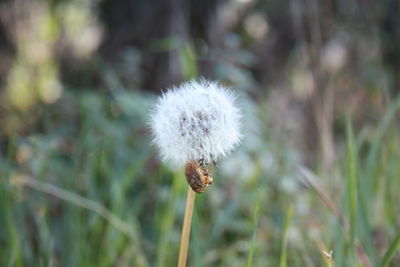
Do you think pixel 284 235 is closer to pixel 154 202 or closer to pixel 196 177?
pixel 196 177

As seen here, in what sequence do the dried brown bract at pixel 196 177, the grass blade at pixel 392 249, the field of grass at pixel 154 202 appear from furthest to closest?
the field of grass at pixel 154 202
the grass blade at pixel 392 249
the dried brown bract at pixel 196 177

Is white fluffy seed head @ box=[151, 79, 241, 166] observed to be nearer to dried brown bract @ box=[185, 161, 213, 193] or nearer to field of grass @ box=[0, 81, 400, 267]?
dried brown bract @ box=[185, 161, 213, 193]

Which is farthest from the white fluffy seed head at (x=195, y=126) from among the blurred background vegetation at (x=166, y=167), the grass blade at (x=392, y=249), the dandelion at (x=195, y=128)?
the grass blade at (x=392, y=249)

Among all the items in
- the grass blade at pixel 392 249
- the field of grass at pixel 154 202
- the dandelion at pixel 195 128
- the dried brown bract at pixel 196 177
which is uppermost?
the field of grass at pixel 154 202

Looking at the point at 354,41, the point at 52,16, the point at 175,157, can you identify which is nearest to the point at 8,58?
the point at 52,16

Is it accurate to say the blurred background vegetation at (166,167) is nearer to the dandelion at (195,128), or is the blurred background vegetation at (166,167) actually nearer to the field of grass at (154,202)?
the field of grass at (154,202)

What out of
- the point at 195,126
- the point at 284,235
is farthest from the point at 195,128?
the point at 284,235

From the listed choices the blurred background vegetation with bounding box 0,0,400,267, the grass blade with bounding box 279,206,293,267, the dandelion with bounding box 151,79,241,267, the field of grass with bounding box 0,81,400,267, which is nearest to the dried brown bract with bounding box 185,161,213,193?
the dandelion with bounding box 151,79,241,267

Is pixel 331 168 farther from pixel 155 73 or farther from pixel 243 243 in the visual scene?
pixel 155 73
